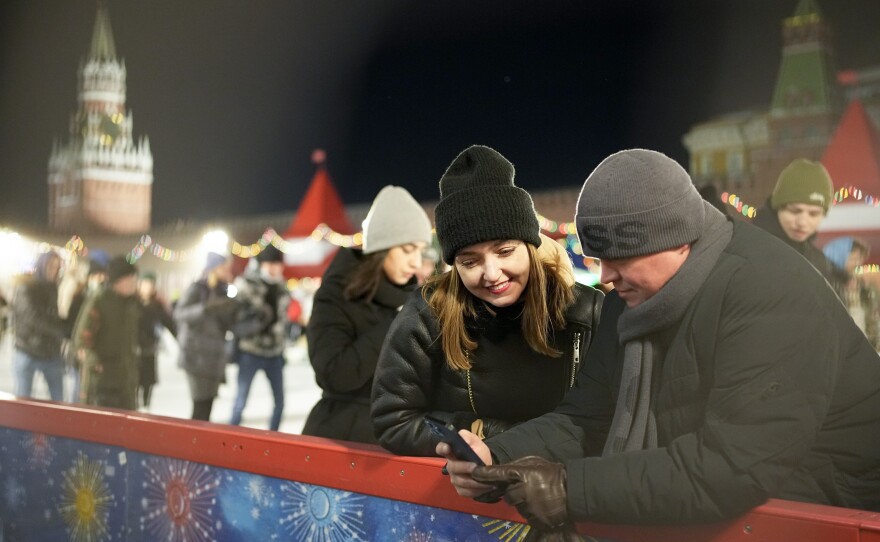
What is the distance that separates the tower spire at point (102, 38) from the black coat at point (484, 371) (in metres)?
7.36

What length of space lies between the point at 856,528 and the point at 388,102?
33.7 ft

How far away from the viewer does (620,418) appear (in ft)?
4.21

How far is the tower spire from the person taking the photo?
8.23 meters

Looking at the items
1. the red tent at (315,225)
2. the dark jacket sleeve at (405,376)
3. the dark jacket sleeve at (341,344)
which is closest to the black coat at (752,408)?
the dark jacket sleeve at (405,376)

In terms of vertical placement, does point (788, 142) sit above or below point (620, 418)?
above

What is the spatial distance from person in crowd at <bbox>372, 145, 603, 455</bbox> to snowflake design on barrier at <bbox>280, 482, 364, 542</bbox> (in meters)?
0.14

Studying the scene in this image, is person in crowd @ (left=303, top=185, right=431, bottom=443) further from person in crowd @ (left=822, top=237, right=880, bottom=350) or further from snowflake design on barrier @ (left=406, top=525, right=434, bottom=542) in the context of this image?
person in crowd @ (left=822, top=237, right=880, bottom=350)

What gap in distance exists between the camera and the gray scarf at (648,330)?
1.18 meters

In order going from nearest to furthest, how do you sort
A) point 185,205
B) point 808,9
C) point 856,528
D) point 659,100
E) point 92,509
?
point 856,528 < point 92,509 < point 808,9 < point 659,100 < point 185,205

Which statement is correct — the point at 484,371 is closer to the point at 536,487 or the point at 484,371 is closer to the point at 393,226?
the point at 536,487

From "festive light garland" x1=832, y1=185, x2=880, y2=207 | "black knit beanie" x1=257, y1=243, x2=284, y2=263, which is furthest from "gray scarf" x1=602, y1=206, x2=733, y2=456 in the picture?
"festive light garland" x1=832, y1=185, x2=880, y2=207

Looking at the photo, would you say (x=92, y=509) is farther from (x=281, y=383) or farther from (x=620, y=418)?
(x=281, y=383)

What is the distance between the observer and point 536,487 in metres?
1.20

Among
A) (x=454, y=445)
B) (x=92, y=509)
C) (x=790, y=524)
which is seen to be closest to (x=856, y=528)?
(x=790, y=524)
